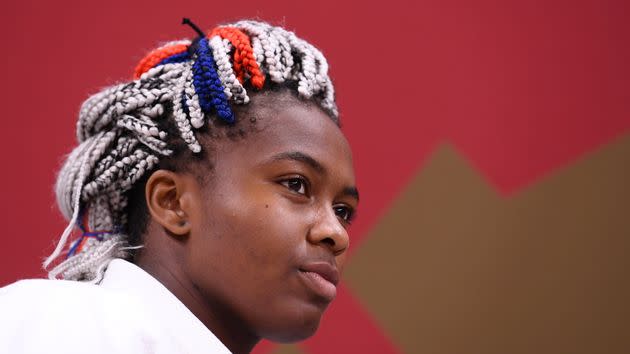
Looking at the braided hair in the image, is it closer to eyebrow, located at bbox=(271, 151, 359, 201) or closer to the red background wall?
eyebrow, located at bbox=(271, 151, 359, 201)

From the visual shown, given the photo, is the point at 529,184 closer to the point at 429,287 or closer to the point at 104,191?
the point at 429,287

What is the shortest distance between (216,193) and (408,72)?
0.74m

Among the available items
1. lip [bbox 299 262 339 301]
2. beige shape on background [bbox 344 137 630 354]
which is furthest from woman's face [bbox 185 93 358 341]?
beige shape on background [bbox 344 137 630 354]

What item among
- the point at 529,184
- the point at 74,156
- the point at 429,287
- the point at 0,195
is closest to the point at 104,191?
the point at 74,156

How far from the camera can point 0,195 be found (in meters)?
1.64

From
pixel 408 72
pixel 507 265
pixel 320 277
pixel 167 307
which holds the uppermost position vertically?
pixel 408 72

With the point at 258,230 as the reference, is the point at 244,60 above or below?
above

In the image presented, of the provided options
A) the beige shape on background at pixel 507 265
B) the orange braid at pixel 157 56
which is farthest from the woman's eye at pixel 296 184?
the beige shape on background at pixel 507 265

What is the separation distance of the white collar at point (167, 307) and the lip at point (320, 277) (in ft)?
0.47

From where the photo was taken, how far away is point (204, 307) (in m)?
1.16

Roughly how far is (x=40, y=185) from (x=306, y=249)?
0.77 m

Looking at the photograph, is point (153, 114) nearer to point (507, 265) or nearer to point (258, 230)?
point (258, 230)

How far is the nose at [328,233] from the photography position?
3.73 feet

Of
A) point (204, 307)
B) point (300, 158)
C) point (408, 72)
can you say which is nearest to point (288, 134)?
point (300, 158)
